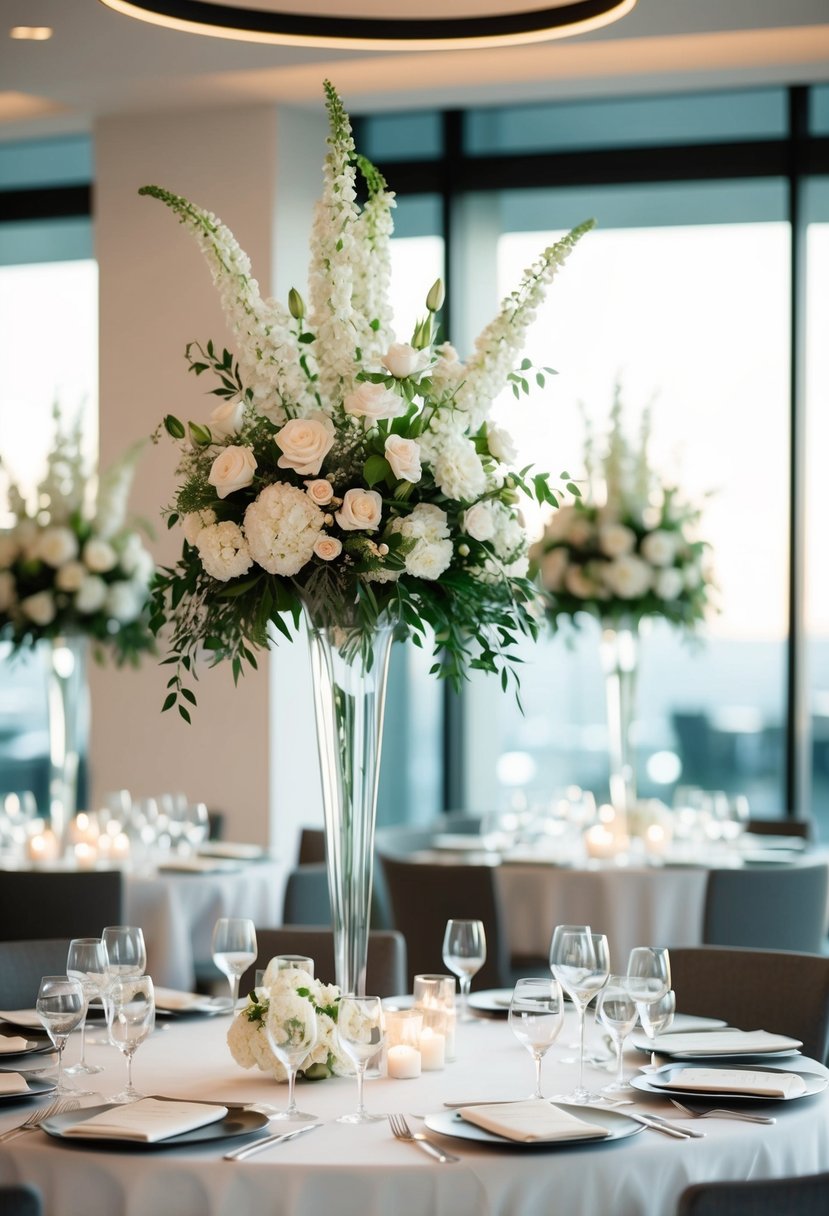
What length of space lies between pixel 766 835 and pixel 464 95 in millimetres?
3645

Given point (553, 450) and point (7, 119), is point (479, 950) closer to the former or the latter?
point (553, 450)

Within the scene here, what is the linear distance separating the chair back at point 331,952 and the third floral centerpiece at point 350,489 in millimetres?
652

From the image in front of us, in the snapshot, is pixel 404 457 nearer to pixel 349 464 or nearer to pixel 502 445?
pixel 349 464

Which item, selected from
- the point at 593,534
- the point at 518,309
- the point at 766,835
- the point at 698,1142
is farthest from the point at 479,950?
the point at 766,835

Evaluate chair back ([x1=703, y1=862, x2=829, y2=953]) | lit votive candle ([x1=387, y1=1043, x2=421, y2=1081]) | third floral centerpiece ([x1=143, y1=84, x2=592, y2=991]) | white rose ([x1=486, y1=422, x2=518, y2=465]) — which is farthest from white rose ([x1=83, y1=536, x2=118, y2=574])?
lit votive candle ([x1=387, y1=1043, x2=421, y2=1081])

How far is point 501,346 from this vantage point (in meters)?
3.25

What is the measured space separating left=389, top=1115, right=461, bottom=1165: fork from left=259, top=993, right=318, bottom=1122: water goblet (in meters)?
0.15

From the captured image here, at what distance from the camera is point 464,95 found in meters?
7.69

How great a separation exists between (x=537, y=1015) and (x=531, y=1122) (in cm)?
21

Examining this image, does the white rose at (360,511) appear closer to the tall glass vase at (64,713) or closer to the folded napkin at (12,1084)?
the folded napkin at (12,1084)

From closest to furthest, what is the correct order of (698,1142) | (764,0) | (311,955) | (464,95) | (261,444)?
1. (698,1142)
2. (261,444)
3. (311,955)
4. (764,0)
5. (464,95)

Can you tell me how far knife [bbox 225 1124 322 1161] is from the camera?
8.42 feet

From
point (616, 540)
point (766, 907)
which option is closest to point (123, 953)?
point (766, 907)

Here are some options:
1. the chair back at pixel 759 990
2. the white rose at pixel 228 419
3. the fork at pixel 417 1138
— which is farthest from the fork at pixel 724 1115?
the white rose at pixel 228 419
